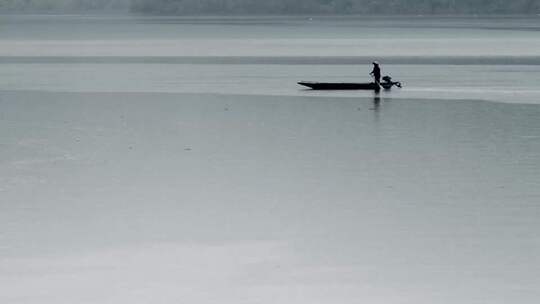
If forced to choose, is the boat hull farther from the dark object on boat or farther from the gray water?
the gray water

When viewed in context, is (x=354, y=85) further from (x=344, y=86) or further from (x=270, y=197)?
(x=270, y=197)

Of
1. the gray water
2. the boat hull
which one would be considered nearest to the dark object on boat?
the boat hull

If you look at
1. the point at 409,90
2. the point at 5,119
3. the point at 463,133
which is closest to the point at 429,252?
the point at 463,133

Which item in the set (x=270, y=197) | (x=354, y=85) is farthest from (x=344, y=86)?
(x=270, y=197)

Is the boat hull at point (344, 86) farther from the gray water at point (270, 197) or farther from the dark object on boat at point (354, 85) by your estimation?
the gray water at point (270, 197)

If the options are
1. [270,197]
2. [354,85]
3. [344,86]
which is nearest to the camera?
[270,197]

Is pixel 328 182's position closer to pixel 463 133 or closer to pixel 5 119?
pixel 463 133

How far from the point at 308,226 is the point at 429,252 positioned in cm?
324

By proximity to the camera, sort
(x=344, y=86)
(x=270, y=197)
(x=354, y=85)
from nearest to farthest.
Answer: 1. (x=270, y=197)
2. (x=354, y=85)
3. (x=344, y=86)

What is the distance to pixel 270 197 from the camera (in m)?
30.3

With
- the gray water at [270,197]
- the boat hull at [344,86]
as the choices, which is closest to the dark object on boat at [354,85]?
the boat hull at [344,86]

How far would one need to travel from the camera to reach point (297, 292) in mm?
20266

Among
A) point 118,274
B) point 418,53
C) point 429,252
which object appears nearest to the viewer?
point 118,274

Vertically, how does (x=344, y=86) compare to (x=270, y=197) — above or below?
below
